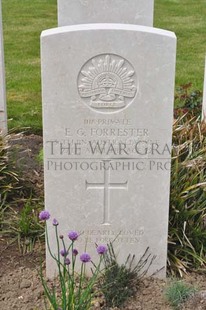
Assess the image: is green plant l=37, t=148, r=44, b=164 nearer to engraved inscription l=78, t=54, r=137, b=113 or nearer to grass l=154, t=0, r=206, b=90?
engraved inscription l=78, t=54, r=137, b=113

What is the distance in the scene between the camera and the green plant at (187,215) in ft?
14.2

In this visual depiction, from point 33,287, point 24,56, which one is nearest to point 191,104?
point 33,287

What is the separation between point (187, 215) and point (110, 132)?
3.17 feet

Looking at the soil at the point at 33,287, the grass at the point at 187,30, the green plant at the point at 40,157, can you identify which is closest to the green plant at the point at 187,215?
the soil at the point at 33,287

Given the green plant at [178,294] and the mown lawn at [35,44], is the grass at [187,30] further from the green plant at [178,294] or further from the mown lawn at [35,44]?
the green plant at [178,294]

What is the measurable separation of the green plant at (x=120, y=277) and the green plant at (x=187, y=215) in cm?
24

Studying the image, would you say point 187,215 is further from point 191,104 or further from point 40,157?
point 191,104

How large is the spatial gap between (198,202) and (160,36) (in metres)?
1.37

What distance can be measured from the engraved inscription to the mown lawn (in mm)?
3074

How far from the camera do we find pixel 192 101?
6.09 m

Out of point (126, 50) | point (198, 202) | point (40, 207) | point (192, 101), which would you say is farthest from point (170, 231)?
point (192, 101)

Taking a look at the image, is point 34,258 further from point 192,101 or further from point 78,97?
point 192,101

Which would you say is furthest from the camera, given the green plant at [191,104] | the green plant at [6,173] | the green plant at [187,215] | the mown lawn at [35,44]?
the mown lawn at [35,44]

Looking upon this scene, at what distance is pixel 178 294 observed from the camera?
386cm
